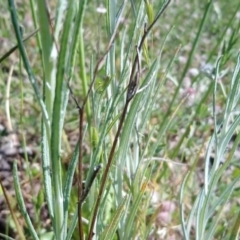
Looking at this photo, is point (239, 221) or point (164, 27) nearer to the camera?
point (239, 221)

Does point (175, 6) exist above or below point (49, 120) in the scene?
below

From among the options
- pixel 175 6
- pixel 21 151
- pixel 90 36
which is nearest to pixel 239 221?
pixel 21 151

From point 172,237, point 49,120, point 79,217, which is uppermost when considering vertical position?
point 49,120

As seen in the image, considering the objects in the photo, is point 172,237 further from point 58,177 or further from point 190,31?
point 190,31

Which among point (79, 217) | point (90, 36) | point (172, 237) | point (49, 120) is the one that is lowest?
point (172, 237)

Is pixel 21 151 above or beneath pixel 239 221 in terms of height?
beneath

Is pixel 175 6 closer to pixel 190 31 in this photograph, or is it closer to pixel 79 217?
pixel 190 31

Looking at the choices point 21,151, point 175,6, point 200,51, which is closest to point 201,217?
point 21,151

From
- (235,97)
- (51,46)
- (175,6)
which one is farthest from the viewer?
(175,6)

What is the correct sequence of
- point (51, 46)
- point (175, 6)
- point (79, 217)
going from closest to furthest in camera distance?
point (51, 46)
point (79, 217)
point (175, 6)
